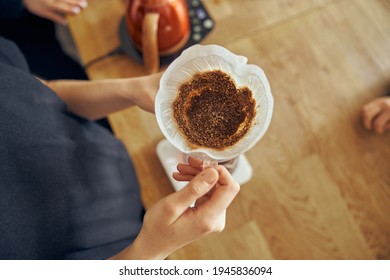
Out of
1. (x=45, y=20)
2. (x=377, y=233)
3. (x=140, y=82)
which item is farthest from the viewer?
(x=45, y=20)

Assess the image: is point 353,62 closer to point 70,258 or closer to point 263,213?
point 263,213

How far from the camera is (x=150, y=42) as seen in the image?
28.1 inches

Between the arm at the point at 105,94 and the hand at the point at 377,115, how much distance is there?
1.65 feet

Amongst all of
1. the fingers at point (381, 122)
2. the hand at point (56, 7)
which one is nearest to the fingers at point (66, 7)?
the hand at point (56, 7)

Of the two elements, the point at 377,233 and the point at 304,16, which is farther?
the point at 304,16

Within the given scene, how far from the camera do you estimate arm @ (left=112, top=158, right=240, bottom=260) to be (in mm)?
453

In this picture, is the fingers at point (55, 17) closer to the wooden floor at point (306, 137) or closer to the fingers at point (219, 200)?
the wooden floor at point (306, 137)

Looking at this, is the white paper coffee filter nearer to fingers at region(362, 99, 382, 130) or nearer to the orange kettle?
the orange kettle

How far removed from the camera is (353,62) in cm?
83

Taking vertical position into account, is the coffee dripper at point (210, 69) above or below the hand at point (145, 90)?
above

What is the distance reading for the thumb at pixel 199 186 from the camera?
0.45 m
